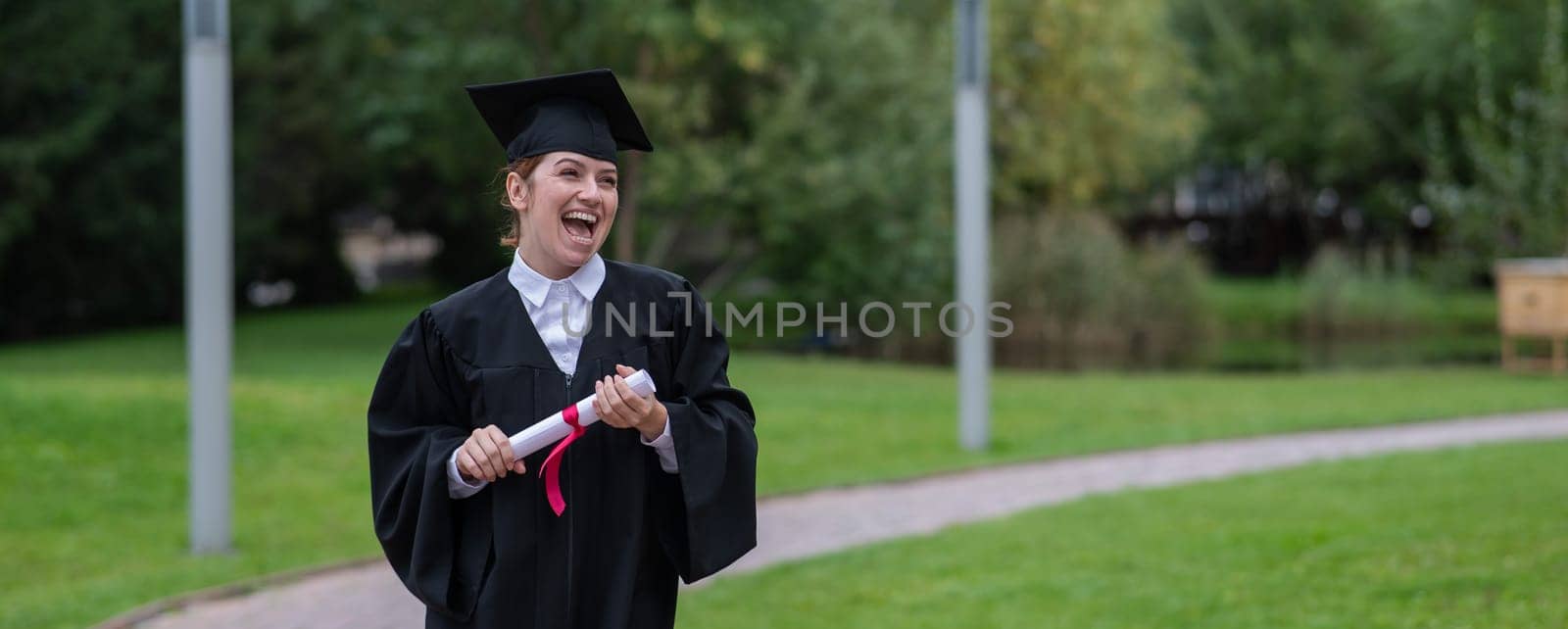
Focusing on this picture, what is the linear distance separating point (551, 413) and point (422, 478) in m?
0.33

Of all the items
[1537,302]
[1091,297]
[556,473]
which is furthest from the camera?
[1091,297]

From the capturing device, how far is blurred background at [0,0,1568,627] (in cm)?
1084

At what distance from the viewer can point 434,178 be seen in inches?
1426

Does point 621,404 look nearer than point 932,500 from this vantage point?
Yes

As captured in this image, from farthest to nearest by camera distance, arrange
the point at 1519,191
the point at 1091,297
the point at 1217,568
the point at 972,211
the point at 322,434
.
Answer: the point at 1091,297 < the point at 1519,191 < the point at 322,434 < the point at 972,211 < the point at 1217,568

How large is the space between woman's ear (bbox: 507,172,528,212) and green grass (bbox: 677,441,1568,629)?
3.73 metres

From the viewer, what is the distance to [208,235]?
335 inches

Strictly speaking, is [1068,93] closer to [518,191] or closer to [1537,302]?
[1537,302]

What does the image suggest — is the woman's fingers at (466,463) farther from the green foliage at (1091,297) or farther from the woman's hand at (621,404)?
the green foliage at (1091,297)

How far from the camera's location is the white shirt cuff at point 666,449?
3467mm

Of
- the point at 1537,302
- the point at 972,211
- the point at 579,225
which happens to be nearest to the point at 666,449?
the point at 579,225

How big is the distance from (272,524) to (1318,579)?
618 cm

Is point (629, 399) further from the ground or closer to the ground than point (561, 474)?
further from the ground

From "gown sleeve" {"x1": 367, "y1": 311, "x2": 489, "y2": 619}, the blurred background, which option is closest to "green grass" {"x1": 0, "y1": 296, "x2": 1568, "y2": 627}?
the blurred background
